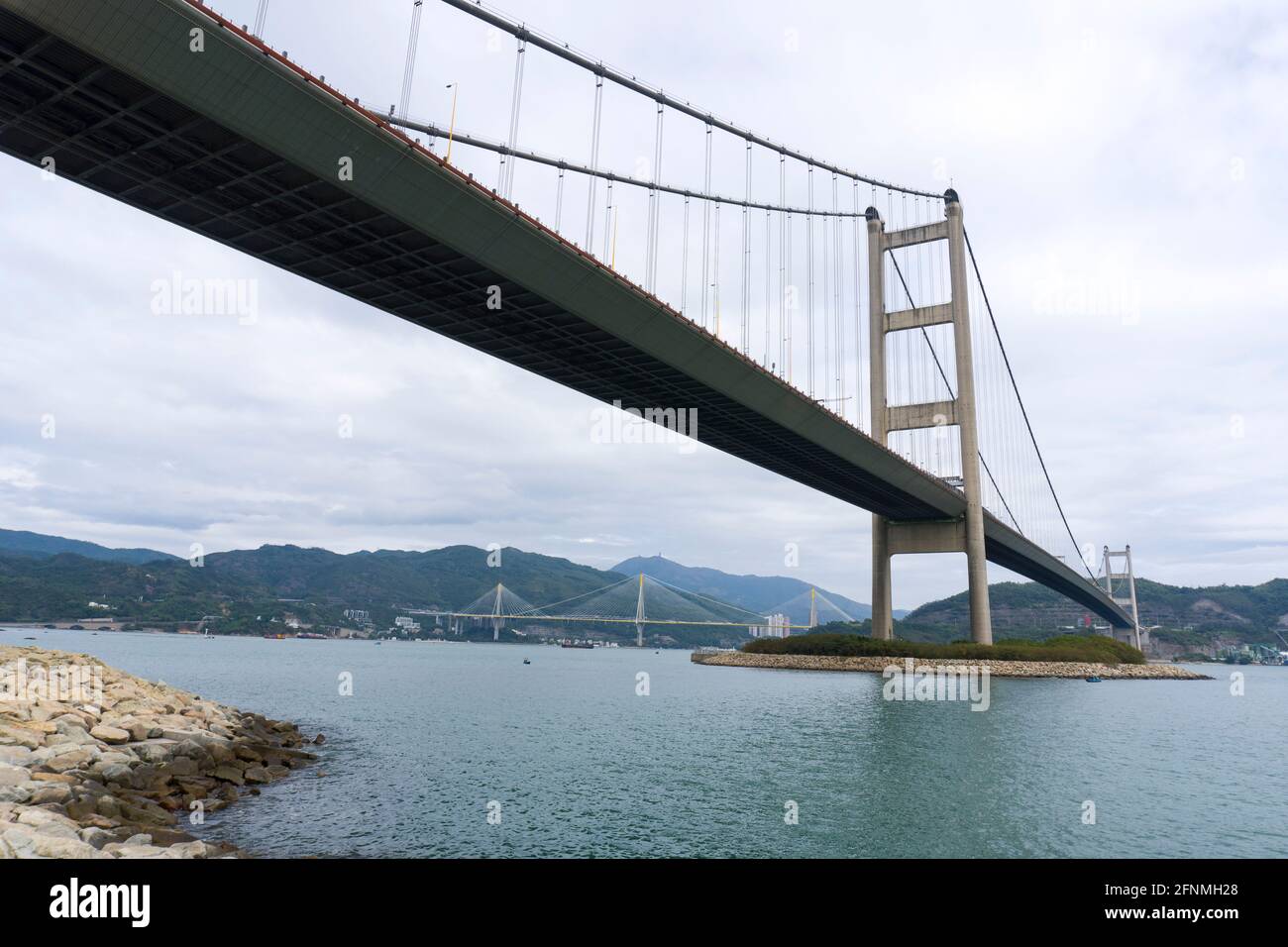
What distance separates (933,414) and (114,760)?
6798cm

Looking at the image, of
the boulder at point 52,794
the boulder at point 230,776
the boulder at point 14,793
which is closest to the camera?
the boulder at point 14,793

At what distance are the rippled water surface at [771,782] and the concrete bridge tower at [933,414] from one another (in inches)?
1016

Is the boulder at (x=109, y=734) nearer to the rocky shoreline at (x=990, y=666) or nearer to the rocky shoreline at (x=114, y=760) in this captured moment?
the rocky shoreline at (x=114, y=760)

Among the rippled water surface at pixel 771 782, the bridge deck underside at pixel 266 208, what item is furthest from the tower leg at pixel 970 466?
the bridge deck underside at pixel 266 208

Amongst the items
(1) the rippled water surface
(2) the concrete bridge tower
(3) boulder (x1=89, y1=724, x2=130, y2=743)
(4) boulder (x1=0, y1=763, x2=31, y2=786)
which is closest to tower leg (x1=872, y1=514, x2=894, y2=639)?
(2) the concrete bridge tower

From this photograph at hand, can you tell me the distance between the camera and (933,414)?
7338 cm

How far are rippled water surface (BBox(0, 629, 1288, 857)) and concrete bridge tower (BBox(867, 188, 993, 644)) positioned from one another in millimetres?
25801

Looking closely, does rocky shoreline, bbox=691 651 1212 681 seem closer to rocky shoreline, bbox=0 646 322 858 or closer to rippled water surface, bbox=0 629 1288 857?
rippled water surface, bbox=0 629 1288 857

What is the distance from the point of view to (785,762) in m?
25.1

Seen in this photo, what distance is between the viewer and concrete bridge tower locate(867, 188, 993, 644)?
2788 inches

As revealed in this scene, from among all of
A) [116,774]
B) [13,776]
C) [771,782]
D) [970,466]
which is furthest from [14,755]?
[970,466]

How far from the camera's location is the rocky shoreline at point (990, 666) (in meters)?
69.5
